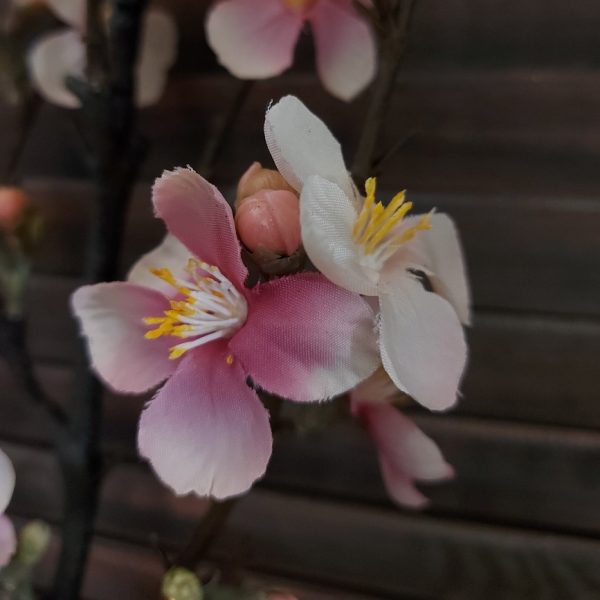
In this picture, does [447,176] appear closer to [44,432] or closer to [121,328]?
[121,328]

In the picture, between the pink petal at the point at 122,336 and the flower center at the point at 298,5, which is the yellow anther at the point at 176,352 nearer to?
the pink petal at the point at 122,336

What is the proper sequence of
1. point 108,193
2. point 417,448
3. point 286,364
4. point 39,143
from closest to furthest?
point 286,364
point 417,448
point 108,193
point 39,143

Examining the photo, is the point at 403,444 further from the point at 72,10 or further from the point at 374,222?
the point at 72,10

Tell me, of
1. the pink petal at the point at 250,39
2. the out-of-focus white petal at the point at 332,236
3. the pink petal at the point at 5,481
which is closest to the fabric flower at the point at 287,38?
the pink petal at the point at 250,39

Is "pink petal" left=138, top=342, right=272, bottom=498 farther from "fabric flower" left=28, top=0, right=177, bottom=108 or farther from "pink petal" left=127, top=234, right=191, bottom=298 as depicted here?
"fabric flower" left=28, top=0, right=177, bottom=108

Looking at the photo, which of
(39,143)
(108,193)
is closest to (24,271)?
(108,193)

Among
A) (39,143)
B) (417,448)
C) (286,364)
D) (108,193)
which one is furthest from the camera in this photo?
(39,143)
